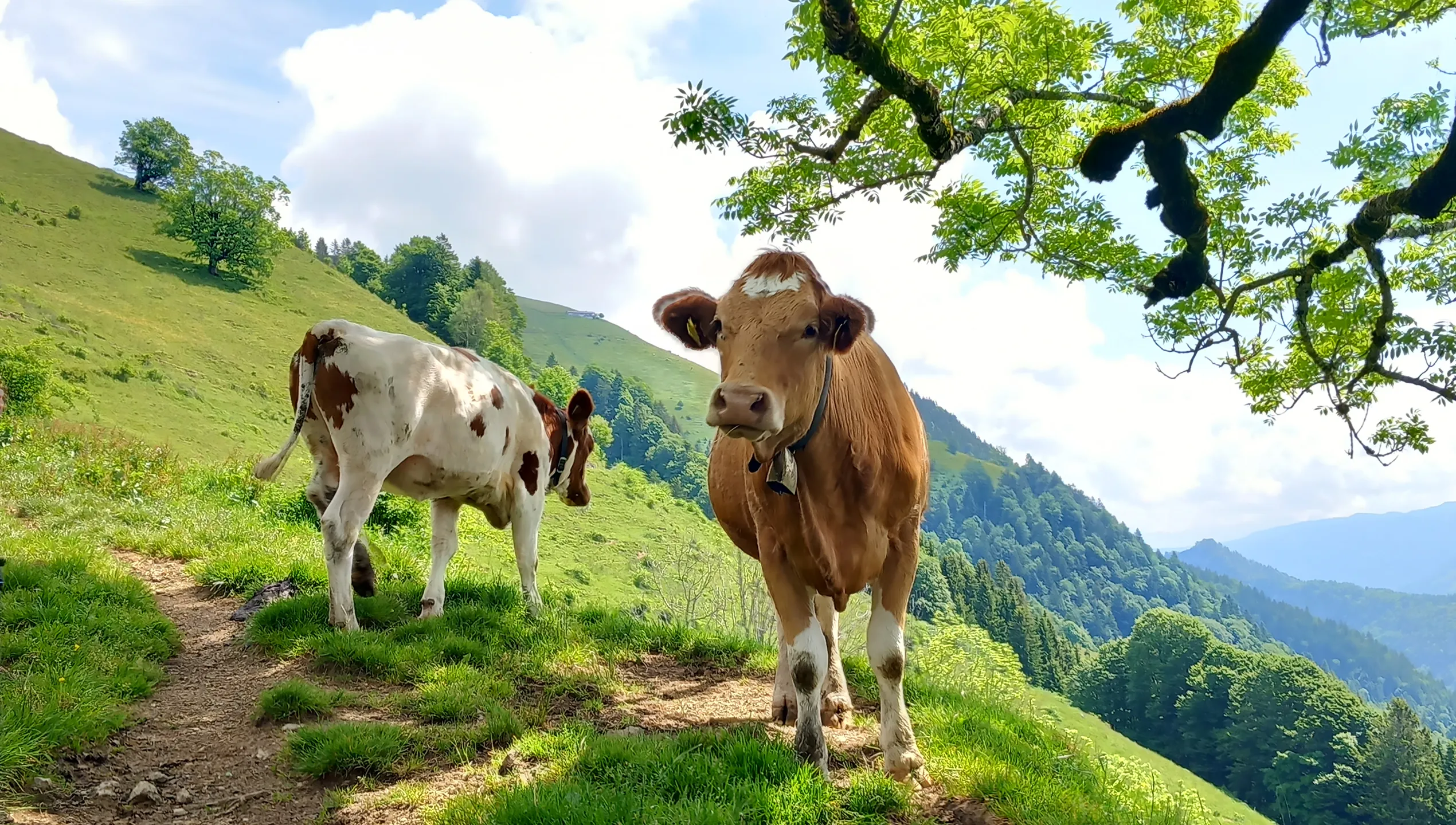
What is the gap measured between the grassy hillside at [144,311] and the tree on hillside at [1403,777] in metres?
78.9

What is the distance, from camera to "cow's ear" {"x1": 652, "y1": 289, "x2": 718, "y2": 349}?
410cm

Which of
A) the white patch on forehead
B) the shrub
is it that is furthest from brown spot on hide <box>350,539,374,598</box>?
the shrub

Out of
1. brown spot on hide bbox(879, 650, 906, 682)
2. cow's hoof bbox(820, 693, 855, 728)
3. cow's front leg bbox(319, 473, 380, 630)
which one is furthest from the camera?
cow's front leg bbox(319, 473, 380, 630)

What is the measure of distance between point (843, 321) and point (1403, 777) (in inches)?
3085

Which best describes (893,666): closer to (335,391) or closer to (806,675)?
(806,675)

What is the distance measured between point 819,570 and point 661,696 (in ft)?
7.86

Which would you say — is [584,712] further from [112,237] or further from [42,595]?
[112,237]

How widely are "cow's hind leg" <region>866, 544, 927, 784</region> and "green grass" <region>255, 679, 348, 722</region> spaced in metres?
3.56

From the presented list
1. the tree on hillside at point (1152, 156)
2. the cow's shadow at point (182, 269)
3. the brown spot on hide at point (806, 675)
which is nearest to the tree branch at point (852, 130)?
the tree on hillside at point (1152, 156)

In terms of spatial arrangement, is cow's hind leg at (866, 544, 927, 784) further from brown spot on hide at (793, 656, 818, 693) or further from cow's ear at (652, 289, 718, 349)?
cow's ear at (652, 289, 718, 349)

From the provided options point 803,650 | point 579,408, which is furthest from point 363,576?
point 803,650

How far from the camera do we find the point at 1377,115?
8.43m

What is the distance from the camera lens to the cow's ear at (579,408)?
9.25 metres

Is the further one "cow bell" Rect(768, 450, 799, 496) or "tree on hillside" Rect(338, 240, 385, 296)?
"tree on hillside" Rect(338, 240, 385, 296)
